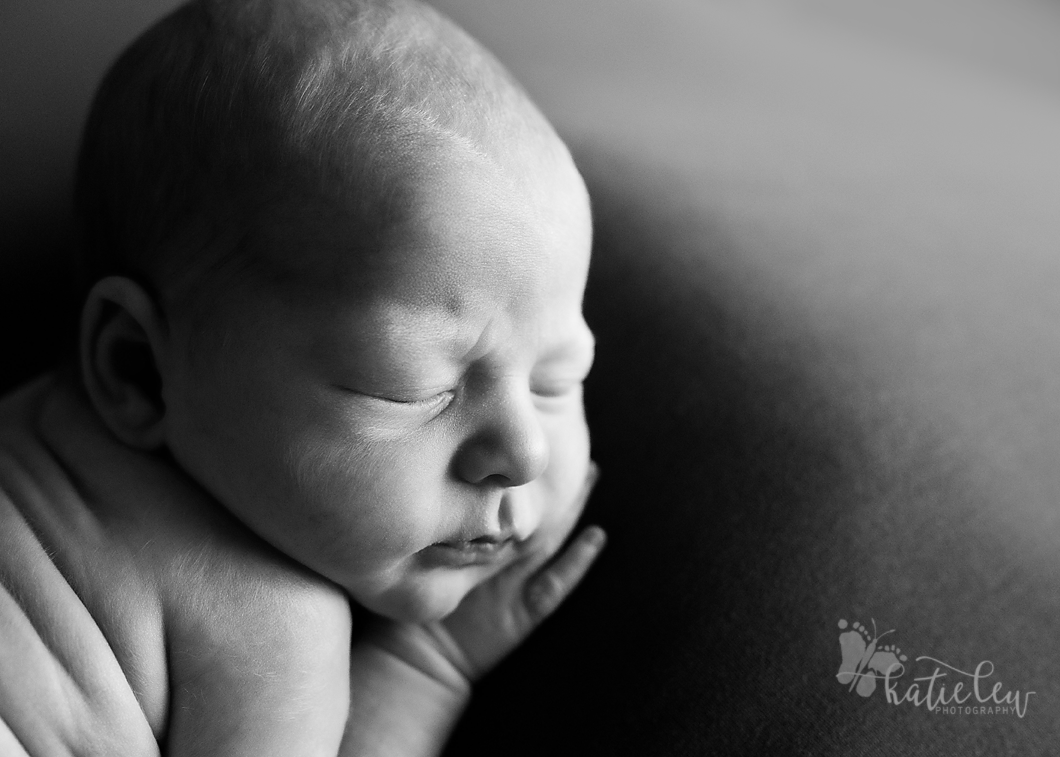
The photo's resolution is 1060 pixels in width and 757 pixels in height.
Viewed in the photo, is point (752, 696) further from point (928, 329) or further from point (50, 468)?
point (50, 468)

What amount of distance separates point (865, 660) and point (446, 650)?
40cm

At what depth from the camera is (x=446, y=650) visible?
100cm

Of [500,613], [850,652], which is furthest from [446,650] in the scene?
[850,652]

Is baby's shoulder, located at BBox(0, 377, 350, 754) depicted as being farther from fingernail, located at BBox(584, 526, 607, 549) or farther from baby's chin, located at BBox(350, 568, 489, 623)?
fingernail, located at BBox(584, 526, 607, 549)

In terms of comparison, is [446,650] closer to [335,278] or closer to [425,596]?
[425,596]

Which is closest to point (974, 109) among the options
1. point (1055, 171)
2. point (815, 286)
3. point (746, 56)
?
point (1055, 171)

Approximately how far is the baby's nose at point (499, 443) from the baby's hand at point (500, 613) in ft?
0.54

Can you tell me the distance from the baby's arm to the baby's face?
132 mm

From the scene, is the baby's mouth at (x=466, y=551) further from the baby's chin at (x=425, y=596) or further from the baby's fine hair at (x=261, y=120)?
the baby's fine hair at (x=261, y=120)

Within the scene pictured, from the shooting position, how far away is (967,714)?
78cm

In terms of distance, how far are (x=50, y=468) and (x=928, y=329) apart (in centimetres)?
81

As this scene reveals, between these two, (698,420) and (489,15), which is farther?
(489,15)

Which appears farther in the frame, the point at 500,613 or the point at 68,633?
the point at 500,613

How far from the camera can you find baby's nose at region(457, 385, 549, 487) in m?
0.83
